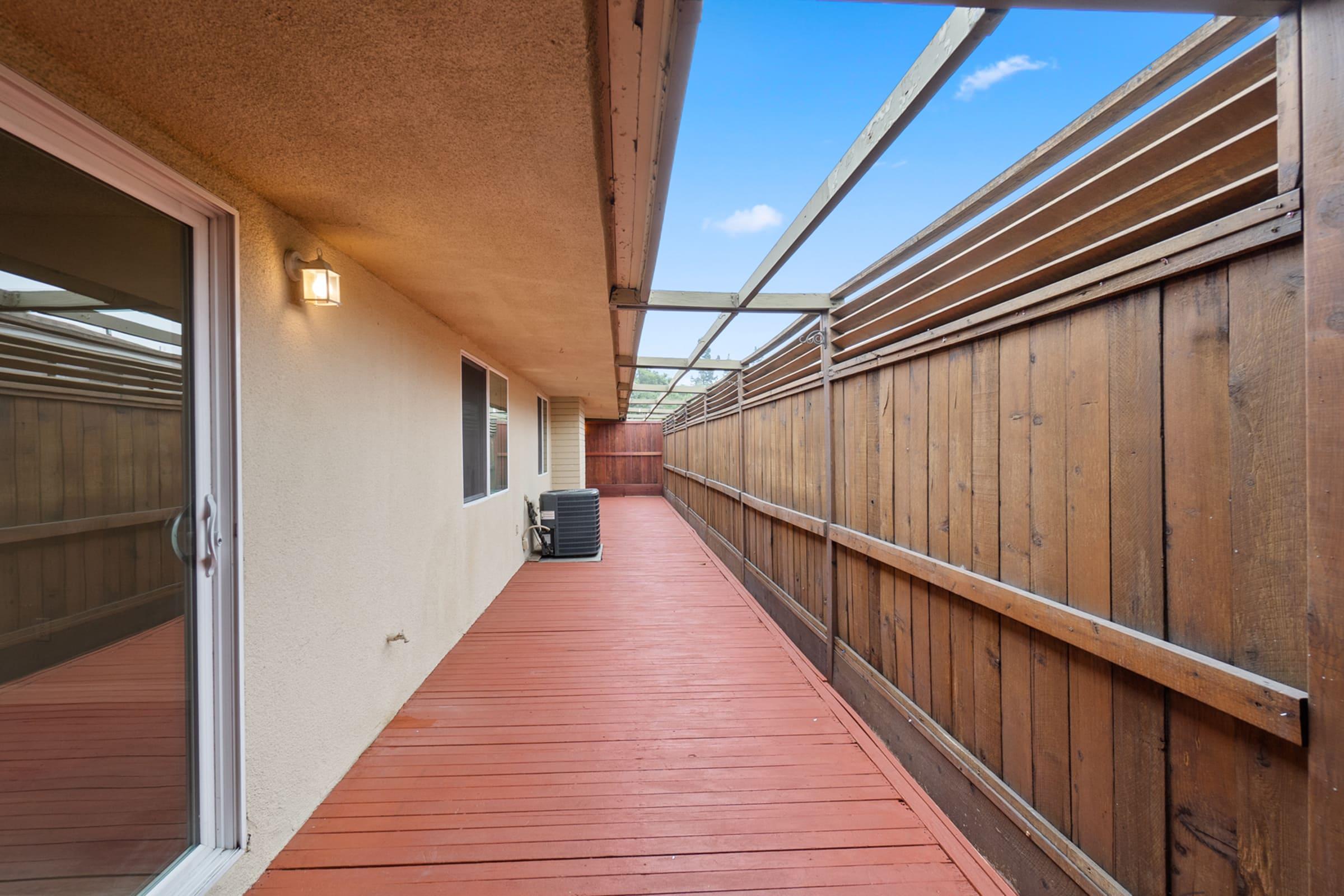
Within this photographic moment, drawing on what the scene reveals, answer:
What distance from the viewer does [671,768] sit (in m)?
2.24

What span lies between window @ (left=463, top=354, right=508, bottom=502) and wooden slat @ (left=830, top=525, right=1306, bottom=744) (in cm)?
349

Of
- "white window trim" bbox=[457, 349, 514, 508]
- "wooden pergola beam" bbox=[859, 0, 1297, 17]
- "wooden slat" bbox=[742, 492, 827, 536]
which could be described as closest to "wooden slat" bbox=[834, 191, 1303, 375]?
"wooden pergola beam" bbox=[859, 0, 1297, 17]

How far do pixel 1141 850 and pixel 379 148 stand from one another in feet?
8.77

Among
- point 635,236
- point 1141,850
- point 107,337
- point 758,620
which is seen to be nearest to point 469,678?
point 758,620

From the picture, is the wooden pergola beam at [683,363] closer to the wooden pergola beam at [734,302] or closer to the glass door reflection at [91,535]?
the wooden pergola beam at [734,302]

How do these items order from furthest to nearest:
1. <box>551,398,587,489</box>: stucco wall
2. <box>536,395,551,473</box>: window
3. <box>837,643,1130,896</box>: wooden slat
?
Result: <box>551,398,587,489</box>: stucco wall → <box>536,395,551,473</box>: window → <box>837,643,1130,896</box>: wooden slat

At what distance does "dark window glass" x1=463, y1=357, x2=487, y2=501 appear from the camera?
162 inches

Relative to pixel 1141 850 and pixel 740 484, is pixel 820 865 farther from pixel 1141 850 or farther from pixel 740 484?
pixel 740 484

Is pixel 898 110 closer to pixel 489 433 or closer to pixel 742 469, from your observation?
pixel 489 433

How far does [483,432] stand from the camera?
459 centimetres

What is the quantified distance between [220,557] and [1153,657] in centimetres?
251

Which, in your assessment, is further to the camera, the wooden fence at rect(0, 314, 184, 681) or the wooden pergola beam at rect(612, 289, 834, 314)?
the wooden pergola beam at rect(612, 289, 834, 314)

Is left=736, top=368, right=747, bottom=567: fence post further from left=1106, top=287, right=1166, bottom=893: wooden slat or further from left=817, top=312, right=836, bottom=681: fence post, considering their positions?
left=1106, top=287, right=1166, bottom=893: wooden slat

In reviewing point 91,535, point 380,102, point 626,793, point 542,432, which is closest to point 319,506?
point 91,535
